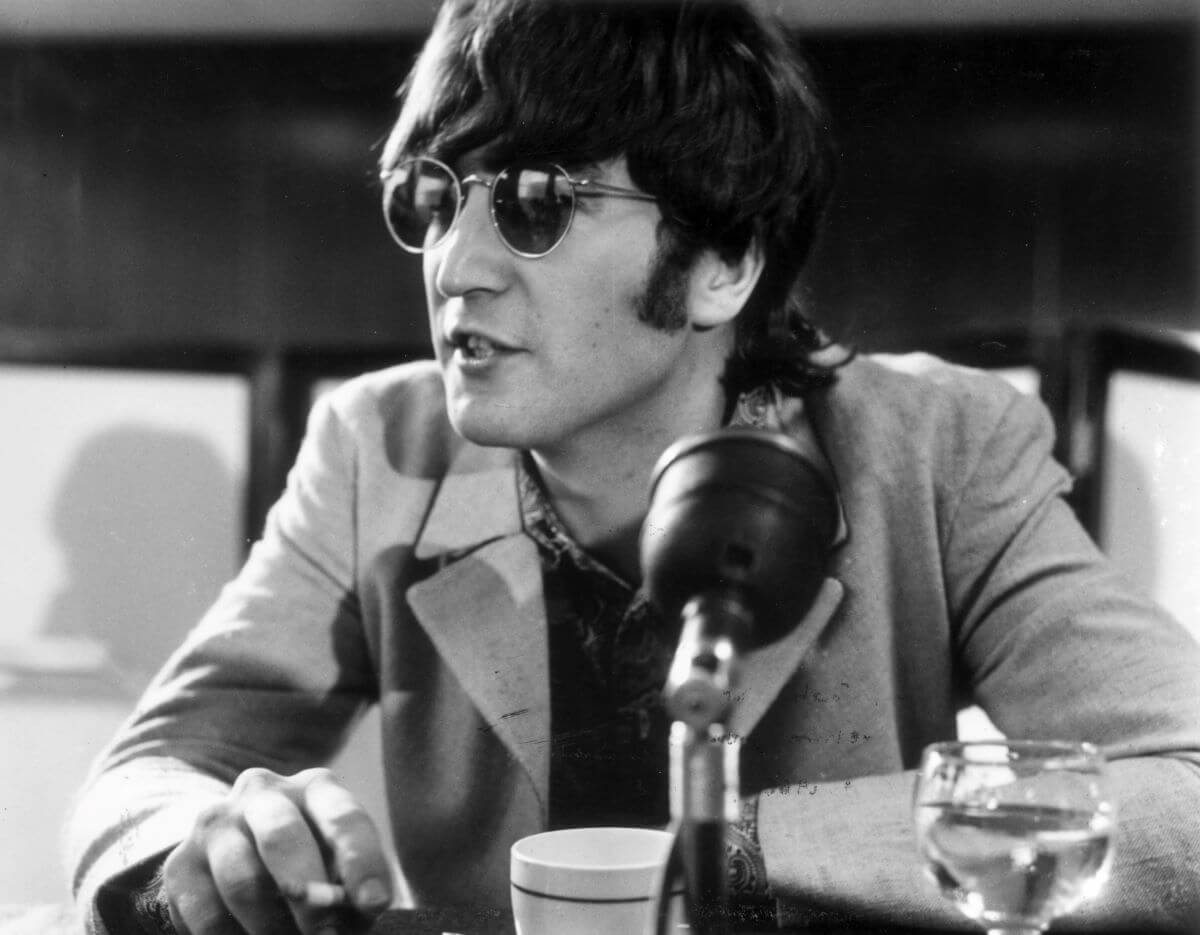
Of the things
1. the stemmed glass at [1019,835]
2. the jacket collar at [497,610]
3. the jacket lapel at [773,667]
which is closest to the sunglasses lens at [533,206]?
the jacket collar at [497,610]

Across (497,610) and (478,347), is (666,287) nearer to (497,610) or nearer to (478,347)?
(478,347)

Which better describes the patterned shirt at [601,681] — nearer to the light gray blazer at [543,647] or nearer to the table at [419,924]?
the light gray blazer at [543,647]

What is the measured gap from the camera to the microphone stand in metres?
0.48

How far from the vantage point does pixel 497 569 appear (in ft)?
4.02

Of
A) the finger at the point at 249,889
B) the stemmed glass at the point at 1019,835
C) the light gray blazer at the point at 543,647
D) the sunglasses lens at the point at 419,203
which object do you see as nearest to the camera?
the stemmed glass at the point at 1019,835

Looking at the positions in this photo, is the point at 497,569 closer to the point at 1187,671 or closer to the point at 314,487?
the point at 314,487

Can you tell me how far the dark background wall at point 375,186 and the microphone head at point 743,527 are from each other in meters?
0.56

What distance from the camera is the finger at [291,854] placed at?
2.41ft

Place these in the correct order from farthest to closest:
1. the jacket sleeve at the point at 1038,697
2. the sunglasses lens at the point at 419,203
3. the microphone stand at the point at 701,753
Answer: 1. the sunglasses lens at the point at 419,203
2. the jacket sleeve at the point at 1038,697
3. the microphone stand at the point at 701,753

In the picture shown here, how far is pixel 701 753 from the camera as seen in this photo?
0.50 meters

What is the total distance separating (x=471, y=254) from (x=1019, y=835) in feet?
2.23

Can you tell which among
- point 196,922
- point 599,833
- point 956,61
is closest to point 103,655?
point 196,922

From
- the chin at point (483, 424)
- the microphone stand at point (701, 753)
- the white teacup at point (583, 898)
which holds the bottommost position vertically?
the white teacup at point (583, 898)

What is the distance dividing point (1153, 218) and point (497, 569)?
0.70 meters
